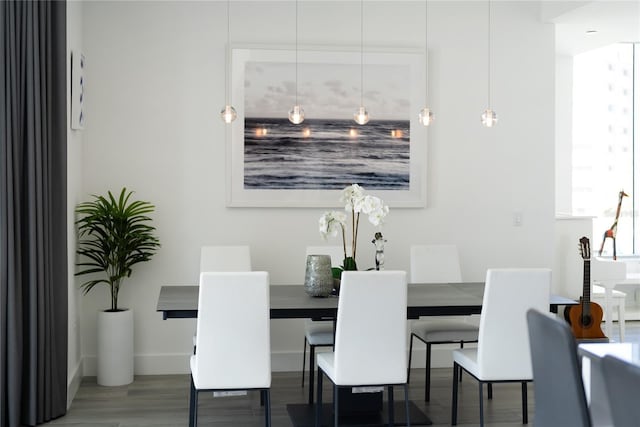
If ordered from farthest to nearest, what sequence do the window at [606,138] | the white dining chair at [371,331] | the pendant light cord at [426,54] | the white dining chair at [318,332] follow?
the window at [606,138]
the pendant light cord at [426,54]
the white dining chair at [318,332]
the white dining chair at [371,331]

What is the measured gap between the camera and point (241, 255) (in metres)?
5.38

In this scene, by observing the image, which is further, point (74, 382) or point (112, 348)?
point (112, 348)

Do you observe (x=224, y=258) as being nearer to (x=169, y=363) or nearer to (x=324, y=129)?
(x=169, y=363)

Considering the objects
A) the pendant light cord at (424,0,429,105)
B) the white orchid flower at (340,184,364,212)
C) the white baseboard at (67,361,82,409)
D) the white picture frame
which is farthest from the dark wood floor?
the pendant light cord at (424,0,429,105)

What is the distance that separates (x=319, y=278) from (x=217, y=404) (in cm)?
118

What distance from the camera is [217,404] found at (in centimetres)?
494

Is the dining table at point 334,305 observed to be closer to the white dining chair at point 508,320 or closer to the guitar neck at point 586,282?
the white dining chair at point 508,320

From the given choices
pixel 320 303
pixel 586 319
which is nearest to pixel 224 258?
pixel 320 303

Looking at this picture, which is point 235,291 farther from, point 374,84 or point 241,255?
point 374,84

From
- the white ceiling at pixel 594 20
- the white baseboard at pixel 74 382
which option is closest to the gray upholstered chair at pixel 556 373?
the white baseboard at pixel 74 382

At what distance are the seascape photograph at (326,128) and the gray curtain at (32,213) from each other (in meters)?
1.51

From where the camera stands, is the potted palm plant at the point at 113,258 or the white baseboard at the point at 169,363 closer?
the potted palm plant at the point at 113,258

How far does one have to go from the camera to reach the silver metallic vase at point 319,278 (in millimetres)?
4395

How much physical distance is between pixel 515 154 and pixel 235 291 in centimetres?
308
